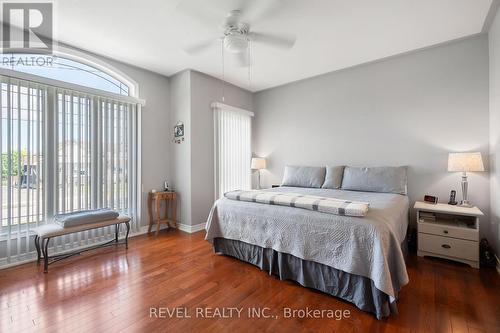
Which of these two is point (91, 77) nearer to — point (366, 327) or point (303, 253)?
point (303, 253)

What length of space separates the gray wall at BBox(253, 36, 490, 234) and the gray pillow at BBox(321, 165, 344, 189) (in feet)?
1.02

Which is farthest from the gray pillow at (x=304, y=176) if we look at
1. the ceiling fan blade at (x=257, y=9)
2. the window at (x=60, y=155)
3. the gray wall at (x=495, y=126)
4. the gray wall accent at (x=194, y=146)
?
the window at (x=60, y=155)

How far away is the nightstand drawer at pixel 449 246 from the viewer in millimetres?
2363

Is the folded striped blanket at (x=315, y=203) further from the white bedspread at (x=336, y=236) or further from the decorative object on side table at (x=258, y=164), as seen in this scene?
the decorative object on side table at (x=258, y=164)

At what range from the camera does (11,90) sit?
242 centimetres

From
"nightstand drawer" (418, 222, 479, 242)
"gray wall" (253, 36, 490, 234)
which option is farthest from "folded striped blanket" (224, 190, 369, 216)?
"gray wall" (253, 36, 490, 234)

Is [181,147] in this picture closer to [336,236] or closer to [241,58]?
[241,58]

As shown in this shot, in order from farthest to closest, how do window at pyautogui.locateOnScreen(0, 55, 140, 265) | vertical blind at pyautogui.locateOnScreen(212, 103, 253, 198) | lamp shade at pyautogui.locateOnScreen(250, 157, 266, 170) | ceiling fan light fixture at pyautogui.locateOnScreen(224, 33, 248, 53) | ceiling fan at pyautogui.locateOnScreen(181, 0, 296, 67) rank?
lamp shade at pyautogui.locateOnScreen(250, 157, 266, 170) → vertical blind at pyautogui.locateOnScreen(212, 103, 253, 198) → window at pyautogui.locateOnScreen(0, 55, 140, 265) → ceiling fan light fixture at pyautogui.locateOnScreen(224, 33, 248, 53) → ceiling fan at pyautogui.locateOnScreen(181, 0, 296, 67)

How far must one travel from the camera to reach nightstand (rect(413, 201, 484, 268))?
7.75ft

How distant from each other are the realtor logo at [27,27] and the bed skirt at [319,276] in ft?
10.4

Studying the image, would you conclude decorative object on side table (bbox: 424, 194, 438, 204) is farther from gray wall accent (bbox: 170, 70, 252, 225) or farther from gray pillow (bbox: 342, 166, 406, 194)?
gray wall accent (bbox: 170, 70, 252, 225)

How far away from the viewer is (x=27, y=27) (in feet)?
8.39

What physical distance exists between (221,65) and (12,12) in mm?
2361

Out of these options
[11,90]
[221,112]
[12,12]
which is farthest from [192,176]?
[12,12]
